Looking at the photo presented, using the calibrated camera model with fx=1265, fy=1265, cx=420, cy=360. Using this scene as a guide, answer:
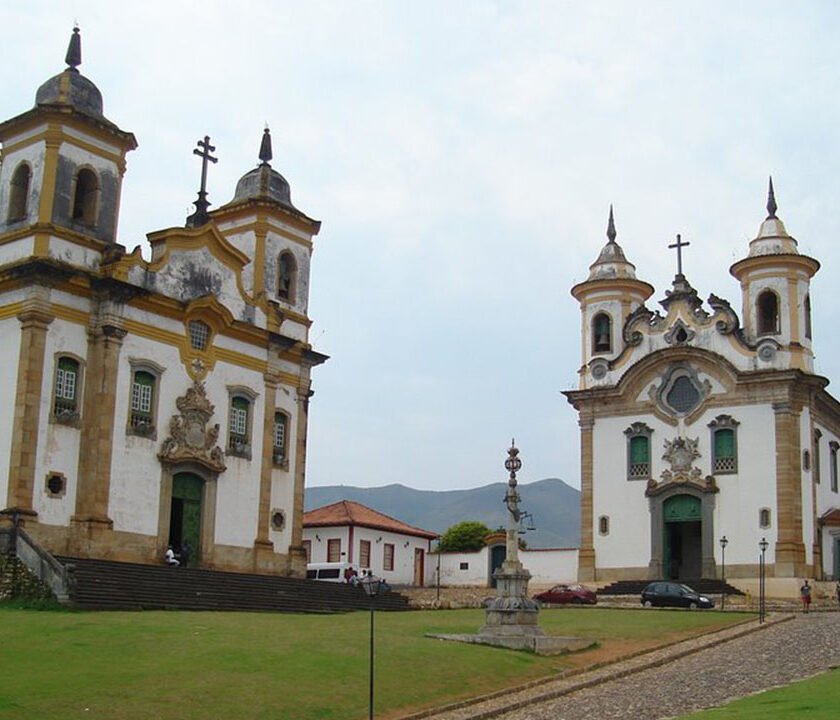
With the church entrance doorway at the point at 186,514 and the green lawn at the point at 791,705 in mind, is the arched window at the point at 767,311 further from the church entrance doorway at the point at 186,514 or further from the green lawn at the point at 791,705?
the green lawn at the point at 791,705

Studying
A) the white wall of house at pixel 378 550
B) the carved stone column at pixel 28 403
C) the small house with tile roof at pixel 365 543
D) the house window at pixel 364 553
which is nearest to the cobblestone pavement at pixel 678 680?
the carved stone column at pixel 28 403

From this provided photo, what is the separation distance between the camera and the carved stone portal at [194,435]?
35375mm

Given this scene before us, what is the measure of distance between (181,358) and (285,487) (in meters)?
6.14

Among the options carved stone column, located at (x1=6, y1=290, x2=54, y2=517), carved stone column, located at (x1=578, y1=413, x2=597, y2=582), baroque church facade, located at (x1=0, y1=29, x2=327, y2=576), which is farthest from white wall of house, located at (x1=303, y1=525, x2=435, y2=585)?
carved stone column, located at (x1=6, y1=290, x2=54, y2=517)

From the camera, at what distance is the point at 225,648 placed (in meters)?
21.0

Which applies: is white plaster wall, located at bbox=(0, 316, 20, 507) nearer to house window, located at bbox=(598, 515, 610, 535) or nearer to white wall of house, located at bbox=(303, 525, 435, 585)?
white wall of house, located at bbox=(303, 525, 435, 585)

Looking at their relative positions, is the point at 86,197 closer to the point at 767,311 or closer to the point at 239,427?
the point at 239,427

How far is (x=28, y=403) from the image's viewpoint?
3152 centimetres

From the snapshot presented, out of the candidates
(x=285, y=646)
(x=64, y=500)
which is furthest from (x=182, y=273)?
(x=285, y=646)

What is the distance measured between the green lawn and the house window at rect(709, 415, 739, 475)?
90.0ft

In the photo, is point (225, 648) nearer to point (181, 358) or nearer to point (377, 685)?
point (377, 685)

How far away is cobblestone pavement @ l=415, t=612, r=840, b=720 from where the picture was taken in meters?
19.2

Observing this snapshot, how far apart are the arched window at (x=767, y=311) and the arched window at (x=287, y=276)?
18303 millimetres

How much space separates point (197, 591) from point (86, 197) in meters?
11.5
